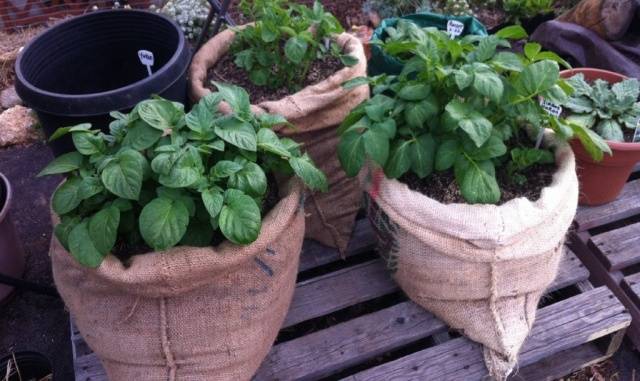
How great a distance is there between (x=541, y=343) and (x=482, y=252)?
1.39ft

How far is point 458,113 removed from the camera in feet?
4.33

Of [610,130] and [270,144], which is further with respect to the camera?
[610,130]

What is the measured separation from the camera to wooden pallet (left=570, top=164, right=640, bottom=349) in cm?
179

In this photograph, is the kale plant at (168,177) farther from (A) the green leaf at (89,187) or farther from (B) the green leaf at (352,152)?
(B) the green leaf at (352,152)

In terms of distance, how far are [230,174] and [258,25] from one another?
2.41 ft

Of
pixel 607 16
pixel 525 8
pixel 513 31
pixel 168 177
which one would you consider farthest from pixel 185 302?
pixel 525 8

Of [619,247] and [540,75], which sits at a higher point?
[540,75]

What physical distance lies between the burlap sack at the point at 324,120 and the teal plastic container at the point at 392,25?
0.09 m

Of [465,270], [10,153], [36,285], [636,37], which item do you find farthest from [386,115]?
[10,153]

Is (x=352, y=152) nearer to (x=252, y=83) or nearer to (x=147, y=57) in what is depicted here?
(x=252, y=83)

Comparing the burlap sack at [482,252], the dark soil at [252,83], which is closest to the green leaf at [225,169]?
the burlap sack at [482,252]

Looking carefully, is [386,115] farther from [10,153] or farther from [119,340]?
[10,153]

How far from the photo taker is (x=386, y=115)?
1.48 m

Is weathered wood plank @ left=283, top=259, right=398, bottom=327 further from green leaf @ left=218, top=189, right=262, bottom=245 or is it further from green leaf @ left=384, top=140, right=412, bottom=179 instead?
green leaf @ left=218, top=189, right=262, bottom=245
